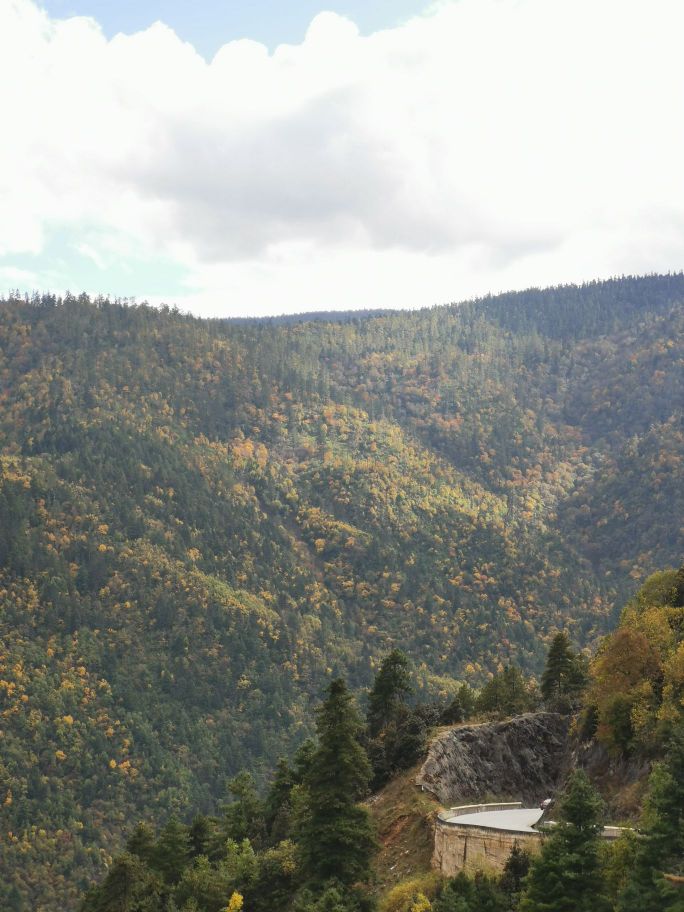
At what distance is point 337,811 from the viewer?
1756 inches

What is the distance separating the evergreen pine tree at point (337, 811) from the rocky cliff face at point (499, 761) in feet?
58.6

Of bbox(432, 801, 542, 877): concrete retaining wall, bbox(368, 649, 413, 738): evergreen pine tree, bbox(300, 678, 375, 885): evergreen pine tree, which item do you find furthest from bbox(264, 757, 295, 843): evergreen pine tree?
bbox(300, 678, 375, 885): evergreen pine tree

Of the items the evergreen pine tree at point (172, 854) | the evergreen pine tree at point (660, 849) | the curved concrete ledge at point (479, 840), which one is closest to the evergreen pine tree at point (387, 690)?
the evergreen pine tree at point (172, 854)

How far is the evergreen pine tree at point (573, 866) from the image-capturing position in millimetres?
34812

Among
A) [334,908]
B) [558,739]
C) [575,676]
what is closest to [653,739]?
[334,908]

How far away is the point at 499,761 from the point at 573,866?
34652 millimetres

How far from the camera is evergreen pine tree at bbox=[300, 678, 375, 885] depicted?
1727 inches

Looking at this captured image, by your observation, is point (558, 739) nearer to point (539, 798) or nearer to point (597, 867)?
point (539, 798)

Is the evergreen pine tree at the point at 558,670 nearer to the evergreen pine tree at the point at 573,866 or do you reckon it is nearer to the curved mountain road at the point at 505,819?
the curved mountain road at the point at 505,819

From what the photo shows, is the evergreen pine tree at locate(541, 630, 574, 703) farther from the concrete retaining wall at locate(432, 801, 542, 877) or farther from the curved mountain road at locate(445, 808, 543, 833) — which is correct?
the concrete retaining wall at locate(432, 801, 542, 877)

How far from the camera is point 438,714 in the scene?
277ft

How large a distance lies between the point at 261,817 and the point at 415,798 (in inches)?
918

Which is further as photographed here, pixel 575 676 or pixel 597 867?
pixel 575 676

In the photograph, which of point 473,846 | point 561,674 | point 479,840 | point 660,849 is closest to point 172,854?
point 473,846
